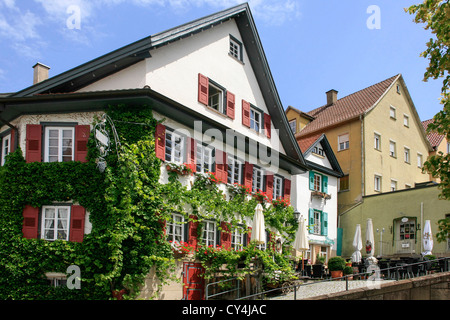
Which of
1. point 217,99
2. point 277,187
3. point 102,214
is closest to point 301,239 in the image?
point 277,187

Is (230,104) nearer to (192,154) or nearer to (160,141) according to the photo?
(192,154)

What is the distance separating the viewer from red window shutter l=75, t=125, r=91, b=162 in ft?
52.7

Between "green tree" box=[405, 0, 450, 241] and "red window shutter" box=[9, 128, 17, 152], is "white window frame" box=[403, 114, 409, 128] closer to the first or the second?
"green tree" box=[405, 0, 450, 241]

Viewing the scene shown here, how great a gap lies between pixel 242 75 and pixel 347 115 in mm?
14127

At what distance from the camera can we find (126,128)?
1627cm

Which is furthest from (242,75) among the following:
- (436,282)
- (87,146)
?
(436,282)

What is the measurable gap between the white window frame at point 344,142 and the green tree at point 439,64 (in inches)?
671

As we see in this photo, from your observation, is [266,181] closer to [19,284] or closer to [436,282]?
[436,282]

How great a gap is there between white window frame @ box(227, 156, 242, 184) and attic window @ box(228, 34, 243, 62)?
4329 mm

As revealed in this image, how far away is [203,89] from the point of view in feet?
63.2

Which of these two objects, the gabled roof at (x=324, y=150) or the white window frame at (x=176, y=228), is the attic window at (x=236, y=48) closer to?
the white window frame at (x=176, y=228)

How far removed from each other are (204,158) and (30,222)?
20.8ft
